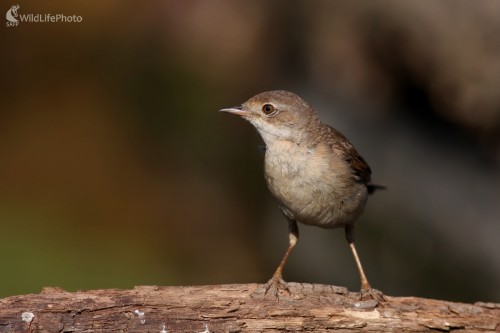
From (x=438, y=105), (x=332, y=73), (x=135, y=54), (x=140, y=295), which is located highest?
(x=135, y=54)

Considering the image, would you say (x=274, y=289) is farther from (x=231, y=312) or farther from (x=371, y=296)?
(x=371, y=296)

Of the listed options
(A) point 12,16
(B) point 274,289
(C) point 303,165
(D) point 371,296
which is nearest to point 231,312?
(B) point 274,289

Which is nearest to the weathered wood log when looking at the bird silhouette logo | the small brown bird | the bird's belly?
the small brown bird

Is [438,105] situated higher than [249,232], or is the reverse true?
[438,105]

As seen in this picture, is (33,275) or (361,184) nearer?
(361,184)

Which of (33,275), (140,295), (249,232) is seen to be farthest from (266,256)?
(140,295)

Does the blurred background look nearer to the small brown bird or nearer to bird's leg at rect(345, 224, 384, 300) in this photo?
bird's leg at rect(345, 224, 384, 300)

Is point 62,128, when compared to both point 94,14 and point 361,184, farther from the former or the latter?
point 361,184

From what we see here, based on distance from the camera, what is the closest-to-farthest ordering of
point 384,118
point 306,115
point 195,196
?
point 306,115 → point 384,118 → point 195,196
